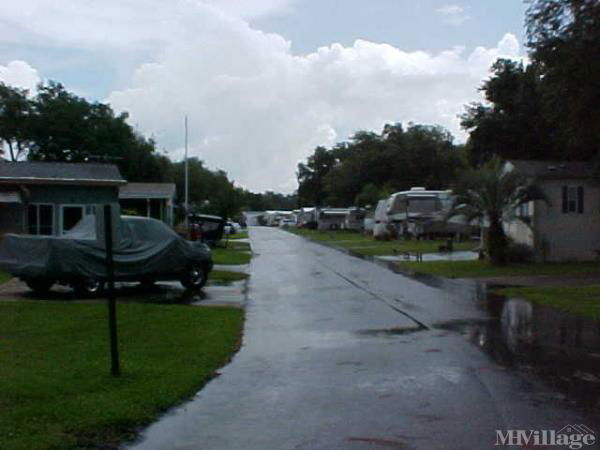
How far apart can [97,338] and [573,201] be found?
21.4 m

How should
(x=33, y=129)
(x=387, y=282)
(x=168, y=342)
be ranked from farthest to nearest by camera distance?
(x=33, y=129) → (x=387, y=282) → (x=168, y=342)

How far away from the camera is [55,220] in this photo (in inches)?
1302

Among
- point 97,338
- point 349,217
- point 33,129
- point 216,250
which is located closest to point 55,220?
point 216,250

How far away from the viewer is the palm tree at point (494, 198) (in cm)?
2727

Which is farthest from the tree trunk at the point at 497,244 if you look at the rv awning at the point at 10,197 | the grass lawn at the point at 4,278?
the rv awning at the point at 10,197

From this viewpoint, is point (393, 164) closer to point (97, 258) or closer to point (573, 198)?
point (573, 198)

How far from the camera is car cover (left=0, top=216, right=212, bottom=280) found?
1783cm

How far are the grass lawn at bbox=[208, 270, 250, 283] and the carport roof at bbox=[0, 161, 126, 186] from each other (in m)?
8.99

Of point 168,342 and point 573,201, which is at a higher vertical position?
point 573,201

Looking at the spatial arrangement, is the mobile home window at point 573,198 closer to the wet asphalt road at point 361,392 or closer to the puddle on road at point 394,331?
the wet asphalt road at point 361,392

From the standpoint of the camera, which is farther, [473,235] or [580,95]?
[473,235]

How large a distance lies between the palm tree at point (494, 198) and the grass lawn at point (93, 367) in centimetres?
1400

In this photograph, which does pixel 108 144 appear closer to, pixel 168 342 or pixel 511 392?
pixel 168 342

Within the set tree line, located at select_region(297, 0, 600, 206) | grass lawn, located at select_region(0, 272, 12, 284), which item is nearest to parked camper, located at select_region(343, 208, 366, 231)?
tree line, located at select_region(297, 0, 600, 206)
